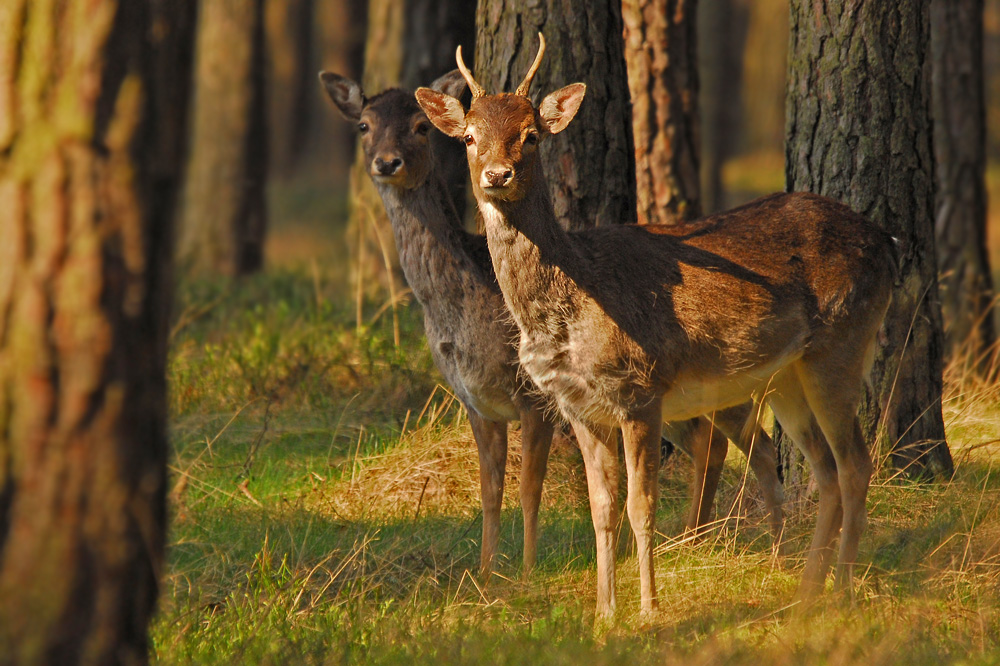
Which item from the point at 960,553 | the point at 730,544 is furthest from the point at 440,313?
the point at 960,553

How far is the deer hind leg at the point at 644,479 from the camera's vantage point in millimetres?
4848

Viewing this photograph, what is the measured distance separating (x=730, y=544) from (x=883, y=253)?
1560mm

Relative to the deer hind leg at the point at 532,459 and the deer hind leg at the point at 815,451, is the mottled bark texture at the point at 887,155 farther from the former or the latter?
the deer hind leg at the point at 532,459

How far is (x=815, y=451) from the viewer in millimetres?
5449

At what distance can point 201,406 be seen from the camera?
26.4 feet

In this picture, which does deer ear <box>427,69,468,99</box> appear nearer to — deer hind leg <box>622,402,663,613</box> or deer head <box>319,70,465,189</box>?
deer head <box>319,70,465,189</box>

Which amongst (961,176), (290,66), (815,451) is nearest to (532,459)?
(815,451)

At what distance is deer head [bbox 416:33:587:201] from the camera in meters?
4.69

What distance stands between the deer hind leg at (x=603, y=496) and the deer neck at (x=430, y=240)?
1.06 meters

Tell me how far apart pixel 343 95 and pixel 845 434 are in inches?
129

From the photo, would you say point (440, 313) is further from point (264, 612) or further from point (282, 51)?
point (282, 51)

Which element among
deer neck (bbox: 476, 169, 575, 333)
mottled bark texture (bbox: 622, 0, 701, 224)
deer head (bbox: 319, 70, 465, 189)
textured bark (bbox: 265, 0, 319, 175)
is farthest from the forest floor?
textured bark (bbox: 265, 0, 319, 175)

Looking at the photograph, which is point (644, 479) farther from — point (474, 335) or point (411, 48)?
point (411, 48)

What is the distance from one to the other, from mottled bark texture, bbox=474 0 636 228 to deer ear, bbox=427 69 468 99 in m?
0.42
